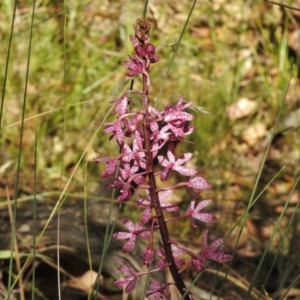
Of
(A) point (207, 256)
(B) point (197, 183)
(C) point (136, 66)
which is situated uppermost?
(C) point (136, 66)

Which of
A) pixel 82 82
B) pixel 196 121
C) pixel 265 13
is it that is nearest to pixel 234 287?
pixel 196 121

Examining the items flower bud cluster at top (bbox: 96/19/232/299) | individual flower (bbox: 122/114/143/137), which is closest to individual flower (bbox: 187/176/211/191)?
flower bud cluster at top (bbox: 96/19/232/299)

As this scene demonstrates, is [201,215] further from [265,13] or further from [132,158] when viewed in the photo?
[265,13]

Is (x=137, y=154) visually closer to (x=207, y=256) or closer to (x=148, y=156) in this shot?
(x=148, y=156)

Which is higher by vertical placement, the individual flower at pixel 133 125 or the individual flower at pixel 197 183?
the individual flower at pixel 133 125

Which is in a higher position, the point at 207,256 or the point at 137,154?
the point at 137,154

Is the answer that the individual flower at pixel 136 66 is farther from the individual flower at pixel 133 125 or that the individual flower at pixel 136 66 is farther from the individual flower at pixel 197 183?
the individual flower at pixel 197 183

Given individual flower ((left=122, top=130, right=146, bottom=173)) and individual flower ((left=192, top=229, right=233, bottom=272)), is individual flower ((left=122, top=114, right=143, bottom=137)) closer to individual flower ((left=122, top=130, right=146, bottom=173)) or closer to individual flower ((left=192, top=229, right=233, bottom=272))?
individual flower ((left=122, top=130, right=146, bottom=173))

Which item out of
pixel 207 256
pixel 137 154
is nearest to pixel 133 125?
pixel 137 154

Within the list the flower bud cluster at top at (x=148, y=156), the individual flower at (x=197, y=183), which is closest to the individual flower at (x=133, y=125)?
the flower bud cluster at top at (x=148, y=156)

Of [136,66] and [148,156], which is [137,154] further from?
[136,66]

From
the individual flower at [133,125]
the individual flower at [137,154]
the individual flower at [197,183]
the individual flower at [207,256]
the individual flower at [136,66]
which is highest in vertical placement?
the individual flower at [136,66]
